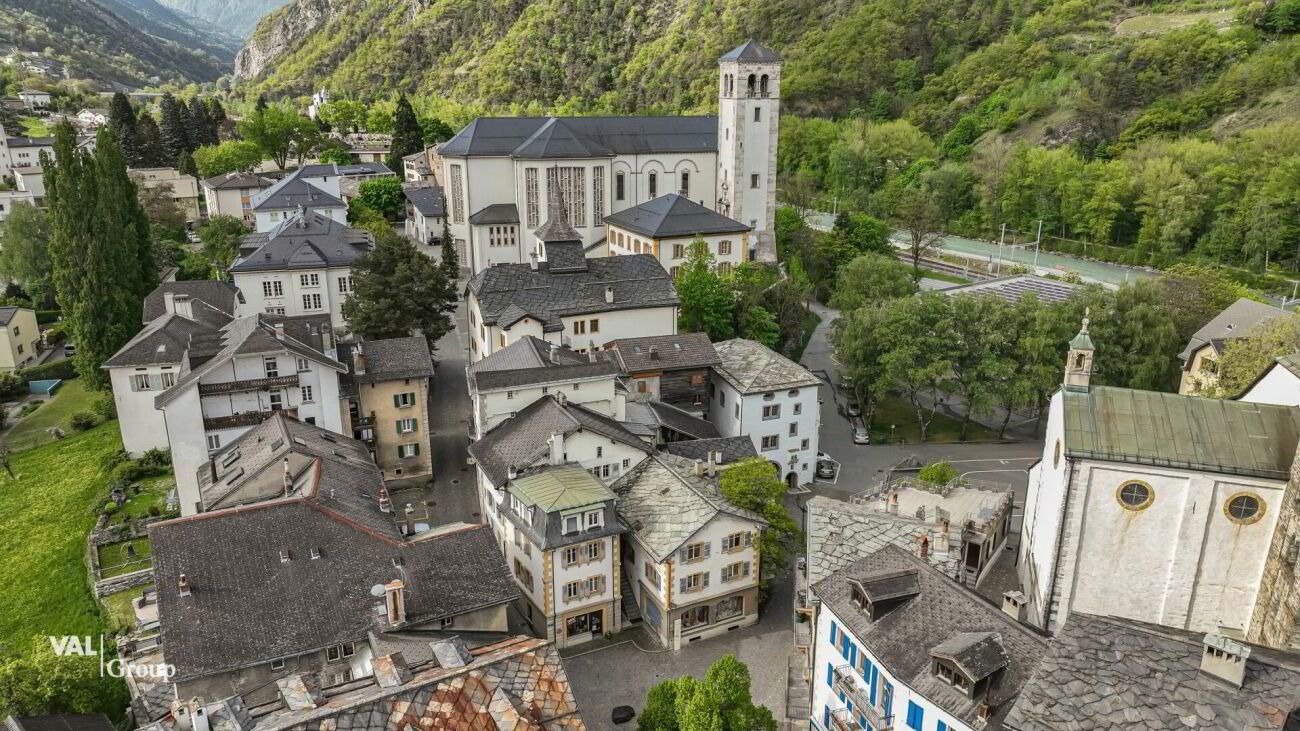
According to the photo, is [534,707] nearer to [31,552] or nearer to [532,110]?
[31,552]

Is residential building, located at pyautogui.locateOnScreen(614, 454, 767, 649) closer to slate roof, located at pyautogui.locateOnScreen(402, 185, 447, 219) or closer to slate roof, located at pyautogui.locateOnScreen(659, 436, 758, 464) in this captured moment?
slate roof, located at pyautogui.locateOnScreen(659, 436, 758, 464)

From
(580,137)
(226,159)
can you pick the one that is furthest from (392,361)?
(226,159)

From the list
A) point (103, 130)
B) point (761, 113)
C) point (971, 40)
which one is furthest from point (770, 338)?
point (971, 40)

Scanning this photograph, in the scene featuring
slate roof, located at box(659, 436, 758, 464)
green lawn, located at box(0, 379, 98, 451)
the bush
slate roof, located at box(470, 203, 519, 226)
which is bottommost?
green lawn, located at box(0, 379, 98, 451)

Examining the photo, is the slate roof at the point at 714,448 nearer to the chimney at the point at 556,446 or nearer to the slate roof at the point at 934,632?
the chimney at the point at 556,446

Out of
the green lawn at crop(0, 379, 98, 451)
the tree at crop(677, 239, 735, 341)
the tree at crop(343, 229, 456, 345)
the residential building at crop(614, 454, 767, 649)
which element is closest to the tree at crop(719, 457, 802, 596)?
the residential building at crop(614, 454, 767, 649)

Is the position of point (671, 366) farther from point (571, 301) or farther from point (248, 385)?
point (248, 385)

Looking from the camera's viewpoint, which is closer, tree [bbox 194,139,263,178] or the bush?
the bush
